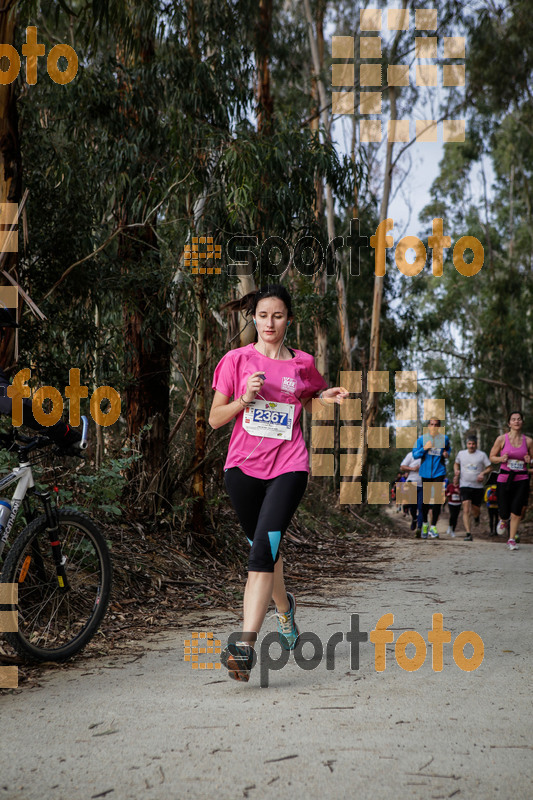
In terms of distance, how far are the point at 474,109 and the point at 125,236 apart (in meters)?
15.1

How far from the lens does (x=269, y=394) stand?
14.2 ft

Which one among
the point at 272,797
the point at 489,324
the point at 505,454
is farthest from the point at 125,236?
the point at 489,324

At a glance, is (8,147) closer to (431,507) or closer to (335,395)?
(335,395)

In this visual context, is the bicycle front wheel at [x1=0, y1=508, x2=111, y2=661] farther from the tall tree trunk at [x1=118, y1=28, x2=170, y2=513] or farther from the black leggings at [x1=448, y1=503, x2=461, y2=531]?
the black leggings at [x1=448, y1=503, x2=461, y2=531]

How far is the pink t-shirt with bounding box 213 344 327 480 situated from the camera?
426 centimetres

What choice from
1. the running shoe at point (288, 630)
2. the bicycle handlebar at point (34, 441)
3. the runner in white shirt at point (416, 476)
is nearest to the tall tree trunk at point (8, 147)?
the bicycle handlebar at point (34, 441)

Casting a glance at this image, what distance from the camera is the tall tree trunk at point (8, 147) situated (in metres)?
5.73

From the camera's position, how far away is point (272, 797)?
8.66ft

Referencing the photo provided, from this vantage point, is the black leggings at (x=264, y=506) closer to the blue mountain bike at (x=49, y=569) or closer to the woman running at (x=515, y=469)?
the blue mountain bike at (x=49, y=569)

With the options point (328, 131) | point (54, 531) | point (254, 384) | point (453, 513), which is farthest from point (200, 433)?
point (328, 131)

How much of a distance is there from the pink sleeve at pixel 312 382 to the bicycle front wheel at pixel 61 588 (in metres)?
1.29

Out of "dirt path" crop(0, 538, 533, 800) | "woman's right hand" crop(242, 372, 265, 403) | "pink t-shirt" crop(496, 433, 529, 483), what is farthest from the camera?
"pink t-shirt" crop(496, 433, 529, 483)

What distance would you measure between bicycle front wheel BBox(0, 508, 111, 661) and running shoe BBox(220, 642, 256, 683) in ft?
2.84

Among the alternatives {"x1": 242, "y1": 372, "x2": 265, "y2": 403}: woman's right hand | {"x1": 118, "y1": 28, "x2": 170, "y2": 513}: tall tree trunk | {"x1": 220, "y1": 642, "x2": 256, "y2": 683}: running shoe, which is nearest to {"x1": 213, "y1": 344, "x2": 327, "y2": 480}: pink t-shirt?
{"x1": 242, "y1": 372, "x2": 265, "y2": 403}: woman's right hand
